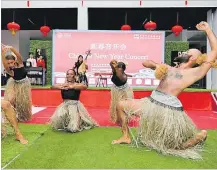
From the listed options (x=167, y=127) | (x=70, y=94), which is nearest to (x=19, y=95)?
(x=70, y=94)

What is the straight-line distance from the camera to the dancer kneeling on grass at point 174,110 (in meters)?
2.87

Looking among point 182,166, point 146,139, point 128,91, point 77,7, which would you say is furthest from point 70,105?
point 77,7

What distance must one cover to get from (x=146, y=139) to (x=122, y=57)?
249 inches

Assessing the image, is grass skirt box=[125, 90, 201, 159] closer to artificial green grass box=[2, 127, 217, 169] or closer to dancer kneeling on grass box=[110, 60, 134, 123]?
artificial green grass box=[2, 127, 217, 169]

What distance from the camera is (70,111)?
3.93 m

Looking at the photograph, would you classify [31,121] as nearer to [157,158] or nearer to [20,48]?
[157,158]

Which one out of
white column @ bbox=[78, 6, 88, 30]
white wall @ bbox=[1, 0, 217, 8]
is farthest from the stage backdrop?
white wall @ bbox=[1, 0, 217, 8]

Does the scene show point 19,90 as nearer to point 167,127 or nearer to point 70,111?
point 70,111

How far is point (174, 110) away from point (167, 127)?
0.57 feet

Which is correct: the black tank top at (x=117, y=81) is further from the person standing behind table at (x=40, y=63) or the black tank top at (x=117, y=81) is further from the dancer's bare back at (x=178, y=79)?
the person standing behind table at (x=40, y=63)

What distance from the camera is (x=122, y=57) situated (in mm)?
9234

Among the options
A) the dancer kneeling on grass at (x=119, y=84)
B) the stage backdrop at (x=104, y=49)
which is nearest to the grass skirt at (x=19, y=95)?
the dancer kneeling on grass at (x=119, y=84)

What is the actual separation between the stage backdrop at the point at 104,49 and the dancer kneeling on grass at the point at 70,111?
16.7ft

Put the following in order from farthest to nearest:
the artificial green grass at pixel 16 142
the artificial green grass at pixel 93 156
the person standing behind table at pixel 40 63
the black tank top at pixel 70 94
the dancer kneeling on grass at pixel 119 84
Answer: the person standing behind table at pixel 40 63
the dancer kneeling on grass at pixel 119 84
the black tank top at pixel 70 94
the artificial green grass at pixel 16 142
the artificial green grass at pixel 93 156
